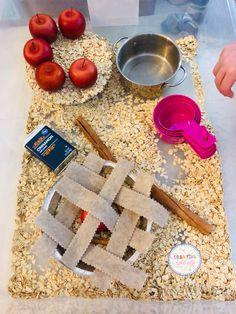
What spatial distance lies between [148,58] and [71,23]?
0.89 feet

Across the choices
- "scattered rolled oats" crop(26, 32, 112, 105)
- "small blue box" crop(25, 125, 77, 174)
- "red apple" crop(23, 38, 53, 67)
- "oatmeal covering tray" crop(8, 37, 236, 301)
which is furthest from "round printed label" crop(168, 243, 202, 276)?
"red apple" crop(23, 38, 53, 67)

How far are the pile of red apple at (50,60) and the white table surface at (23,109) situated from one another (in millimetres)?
149

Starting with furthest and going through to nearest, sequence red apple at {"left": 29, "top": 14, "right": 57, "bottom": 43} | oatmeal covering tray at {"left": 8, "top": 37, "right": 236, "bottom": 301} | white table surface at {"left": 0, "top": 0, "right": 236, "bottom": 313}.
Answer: red apple at {"left": 29, "top": 14, "right": 57, "bottom": 43}
white table surface at {"left": 0, "top": 0, "right": 236, "bottom": 313}
oatmeal covering tray at {"left": 8, "top": 37, "right": 236, "bottom": 301}

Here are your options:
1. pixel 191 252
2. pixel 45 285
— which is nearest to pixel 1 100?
pixel 45 285

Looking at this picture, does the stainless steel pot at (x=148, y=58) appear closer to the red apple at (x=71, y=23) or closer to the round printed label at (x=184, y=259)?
the red apple at (x=71, y=23)

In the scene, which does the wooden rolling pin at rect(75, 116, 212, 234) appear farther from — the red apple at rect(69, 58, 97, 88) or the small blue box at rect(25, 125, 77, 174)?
the red apple at rect(69, 58, 97, 88)

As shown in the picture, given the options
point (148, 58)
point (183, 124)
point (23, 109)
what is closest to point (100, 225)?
point (183, 124)

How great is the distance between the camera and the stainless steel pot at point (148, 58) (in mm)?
1133

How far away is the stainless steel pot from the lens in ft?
3.72

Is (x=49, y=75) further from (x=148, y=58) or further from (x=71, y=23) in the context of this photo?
(x=148, y=58)

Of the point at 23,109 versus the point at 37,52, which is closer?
the point at 37,52

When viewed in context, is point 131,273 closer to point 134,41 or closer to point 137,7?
point 134,41

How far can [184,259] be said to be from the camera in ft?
2.93

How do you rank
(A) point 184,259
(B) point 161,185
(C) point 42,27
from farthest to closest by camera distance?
(C) point 42,27 < (B) point 161,185 < (A) point 184,259
